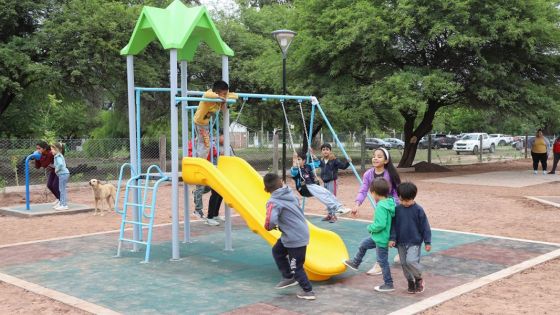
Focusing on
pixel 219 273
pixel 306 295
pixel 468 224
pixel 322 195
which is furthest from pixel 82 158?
pixel 306 295

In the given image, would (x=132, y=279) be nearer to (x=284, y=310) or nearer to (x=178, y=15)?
(x=284, y=310)

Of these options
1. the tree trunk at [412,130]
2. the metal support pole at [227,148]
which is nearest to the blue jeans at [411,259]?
the metal support pole at [227,148]

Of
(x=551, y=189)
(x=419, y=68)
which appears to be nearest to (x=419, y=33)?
(x=419, y=68)

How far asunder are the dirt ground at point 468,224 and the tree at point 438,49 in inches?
130

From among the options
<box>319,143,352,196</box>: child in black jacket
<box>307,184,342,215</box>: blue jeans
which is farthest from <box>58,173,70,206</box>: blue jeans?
<box>307,184,342,215</box>: blue jeans

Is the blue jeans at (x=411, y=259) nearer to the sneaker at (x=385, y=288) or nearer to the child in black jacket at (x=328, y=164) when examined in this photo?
the sneaker at (x=385, y=288)

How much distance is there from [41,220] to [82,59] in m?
9.60

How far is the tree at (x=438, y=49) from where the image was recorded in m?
18.3

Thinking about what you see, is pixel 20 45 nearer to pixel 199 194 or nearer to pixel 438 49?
pixel 199 194

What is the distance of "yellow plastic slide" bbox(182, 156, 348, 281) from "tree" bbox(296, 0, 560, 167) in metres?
11.1

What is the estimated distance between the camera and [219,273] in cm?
640

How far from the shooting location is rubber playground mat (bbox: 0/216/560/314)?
522 cm

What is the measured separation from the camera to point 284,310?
502 cm

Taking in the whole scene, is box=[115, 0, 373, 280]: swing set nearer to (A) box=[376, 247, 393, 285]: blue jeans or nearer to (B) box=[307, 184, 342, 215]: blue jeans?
(A) box=[376, 247, 393, 285]: blue jeans
